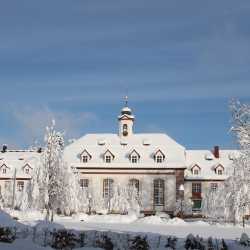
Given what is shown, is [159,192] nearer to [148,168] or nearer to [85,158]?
[148,168]

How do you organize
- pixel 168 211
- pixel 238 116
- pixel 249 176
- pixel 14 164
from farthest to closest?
pixel 14 164
pixel 168 211
pixel 249 176
pixel 238 116

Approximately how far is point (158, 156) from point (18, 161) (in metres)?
18.9

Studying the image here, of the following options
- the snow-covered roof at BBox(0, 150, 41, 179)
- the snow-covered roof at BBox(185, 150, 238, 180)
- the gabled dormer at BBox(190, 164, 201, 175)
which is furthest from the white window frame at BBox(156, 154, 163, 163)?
the snow-covered roof at BBox(0, 150, 41, 179)

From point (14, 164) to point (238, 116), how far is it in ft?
143

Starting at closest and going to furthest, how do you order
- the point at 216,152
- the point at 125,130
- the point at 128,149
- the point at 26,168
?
the point at 128,149 < the point at 26,168 < the point at 125,130 < the point at 216,152

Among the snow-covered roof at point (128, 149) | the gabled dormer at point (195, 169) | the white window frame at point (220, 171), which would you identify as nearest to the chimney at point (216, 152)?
the white window frame at point (220, 171)

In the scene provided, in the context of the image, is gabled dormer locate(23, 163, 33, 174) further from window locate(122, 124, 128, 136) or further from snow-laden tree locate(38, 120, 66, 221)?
snow-laden tree locate(38, 120, 66, 221)

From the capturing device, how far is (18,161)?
6550cm

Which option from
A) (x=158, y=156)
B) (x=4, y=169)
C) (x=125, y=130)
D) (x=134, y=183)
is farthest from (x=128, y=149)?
(x=4, y=169)

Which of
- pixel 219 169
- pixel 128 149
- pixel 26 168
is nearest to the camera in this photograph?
pixel 128 149

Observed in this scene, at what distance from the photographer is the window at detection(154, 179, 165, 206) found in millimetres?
58062

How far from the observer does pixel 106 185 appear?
59.2 m

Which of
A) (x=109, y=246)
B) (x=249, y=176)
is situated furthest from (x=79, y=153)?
(x=109, y=246)

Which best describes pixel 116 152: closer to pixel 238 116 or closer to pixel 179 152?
pixel 179 152
